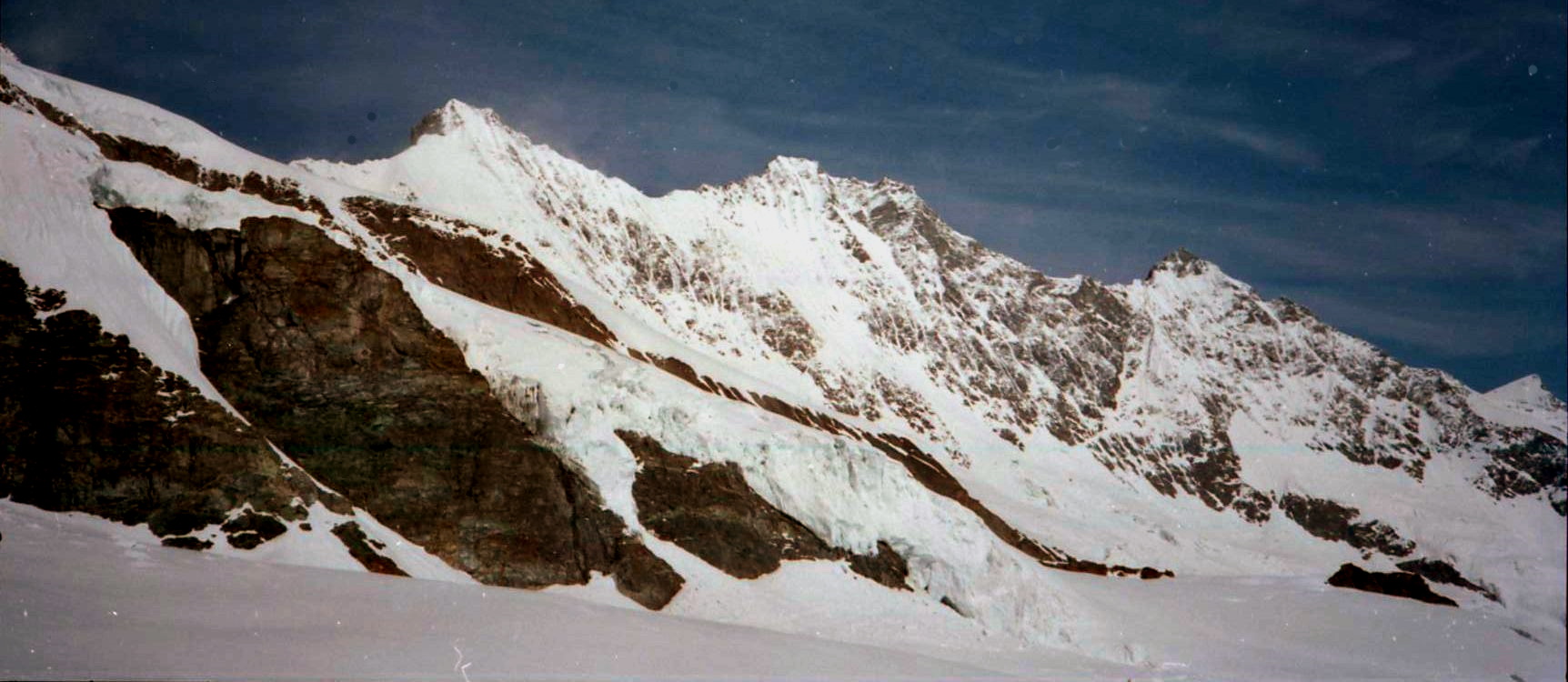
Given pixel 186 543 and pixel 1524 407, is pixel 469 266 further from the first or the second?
pixel 1524 407

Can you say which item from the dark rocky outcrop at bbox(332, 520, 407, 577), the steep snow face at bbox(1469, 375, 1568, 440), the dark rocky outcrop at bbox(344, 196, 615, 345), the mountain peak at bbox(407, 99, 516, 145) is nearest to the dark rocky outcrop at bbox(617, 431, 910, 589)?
the dark rocky outcrop at bbox(332, 520, 407, 577)

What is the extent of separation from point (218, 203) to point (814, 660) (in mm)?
25892

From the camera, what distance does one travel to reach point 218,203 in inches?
1448

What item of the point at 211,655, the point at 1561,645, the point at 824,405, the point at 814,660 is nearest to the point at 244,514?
the point at 211,655

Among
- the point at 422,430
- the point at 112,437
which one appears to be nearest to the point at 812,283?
the point at 422,430

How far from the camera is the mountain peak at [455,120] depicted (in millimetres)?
107688

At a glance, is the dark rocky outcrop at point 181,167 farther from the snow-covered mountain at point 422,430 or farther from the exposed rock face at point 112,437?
the exposed rock face at point 112,437

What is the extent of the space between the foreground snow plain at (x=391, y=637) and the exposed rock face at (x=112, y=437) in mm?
947

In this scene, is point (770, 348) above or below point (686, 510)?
above

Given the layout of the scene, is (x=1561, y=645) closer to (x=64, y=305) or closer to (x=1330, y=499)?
(x=64, y=305)

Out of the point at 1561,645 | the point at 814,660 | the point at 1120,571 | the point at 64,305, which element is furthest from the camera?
the point at 1120,571

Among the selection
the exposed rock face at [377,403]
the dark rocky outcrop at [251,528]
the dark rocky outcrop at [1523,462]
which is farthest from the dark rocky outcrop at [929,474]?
the dark rocky outcrop at [1523,462]

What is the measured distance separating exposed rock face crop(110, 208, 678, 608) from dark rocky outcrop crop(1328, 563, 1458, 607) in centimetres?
5090

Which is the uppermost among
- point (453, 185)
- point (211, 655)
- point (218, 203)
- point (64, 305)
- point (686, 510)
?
point (453, 185)
